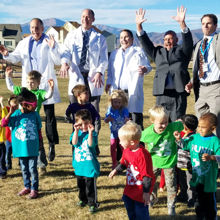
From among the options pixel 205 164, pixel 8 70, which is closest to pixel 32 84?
pixel 8 70

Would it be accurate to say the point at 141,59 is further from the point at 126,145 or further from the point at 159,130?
the point at 126,145

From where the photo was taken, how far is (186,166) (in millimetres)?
4801

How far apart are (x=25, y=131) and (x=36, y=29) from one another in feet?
7.78

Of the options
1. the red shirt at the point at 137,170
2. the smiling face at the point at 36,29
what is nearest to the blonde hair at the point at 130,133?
the red shirt at the point at 137,170

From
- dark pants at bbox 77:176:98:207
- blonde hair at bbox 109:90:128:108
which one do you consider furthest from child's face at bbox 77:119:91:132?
blonde hair at bbox 109:90:128:108

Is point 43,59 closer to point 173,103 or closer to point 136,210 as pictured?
point 173,103

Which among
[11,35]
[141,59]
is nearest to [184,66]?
[141,59]

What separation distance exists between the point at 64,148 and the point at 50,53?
382 cm

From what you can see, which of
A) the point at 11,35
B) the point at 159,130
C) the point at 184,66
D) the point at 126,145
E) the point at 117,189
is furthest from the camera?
the point at 11,35

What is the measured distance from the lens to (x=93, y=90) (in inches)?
274

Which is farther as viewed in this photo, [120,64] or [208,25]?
[120,64]

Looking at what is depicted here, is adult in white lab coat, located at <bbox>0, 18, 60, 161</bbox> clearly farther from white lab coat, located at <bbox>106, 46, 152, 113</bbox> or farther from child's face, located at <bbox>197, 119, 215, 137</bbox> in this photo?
child's face, located at <bbox>197, 119, 215, 137</bbox>

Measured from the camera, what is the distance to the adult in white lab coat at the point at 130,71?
22.3ft

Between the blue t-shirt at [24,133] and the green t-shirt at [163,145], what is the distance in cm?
180
